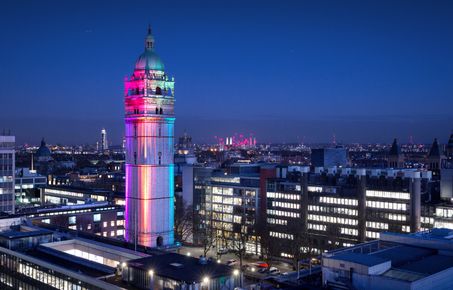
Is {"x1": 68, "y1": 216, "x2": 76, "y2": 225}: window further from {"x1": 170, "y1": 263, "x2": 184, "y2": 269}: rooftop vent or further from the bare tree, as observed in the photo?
{"x1": 170, "y1": 263, "x2": 184, "y2": 269}: rooftop vent

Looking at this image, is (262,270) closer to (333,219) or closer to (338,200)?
(333,219)

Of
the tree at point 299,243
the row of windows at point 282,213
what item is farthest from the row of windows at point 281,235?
the row of windows at point 282,213

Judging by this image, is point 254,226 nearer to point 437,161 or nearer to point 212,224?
point 212,224

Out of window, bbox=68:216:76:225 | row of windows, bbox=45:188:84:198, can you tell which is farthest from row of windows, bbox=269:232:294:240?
row of windows, bbox=45:188:84:198

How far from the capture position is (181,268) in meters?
46.6

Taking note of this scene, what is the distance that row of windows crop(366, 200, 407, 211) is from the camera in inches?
3647

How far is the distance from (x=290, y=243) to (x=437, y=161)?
81.6m

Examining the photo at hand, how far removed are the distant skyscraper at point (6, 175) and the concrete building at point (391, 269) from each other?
7599 centimetres

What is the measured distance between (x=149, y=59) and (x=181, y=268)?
46462mm

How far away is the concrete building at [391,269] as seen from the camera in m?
41.1

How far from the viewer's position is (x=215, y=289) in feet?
144

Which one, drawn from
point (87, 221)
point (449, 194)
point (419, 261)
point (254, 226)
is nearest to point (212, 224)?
point (254, 226)

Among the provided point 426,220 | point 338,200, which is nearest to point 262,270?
point 338,200

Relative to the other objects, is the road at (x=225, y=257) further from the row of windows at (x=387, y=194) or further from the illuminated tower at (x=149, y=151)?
the row of windows at (x=387, y=194)
